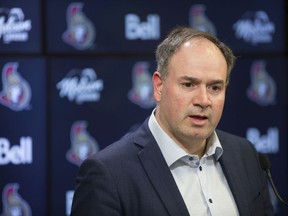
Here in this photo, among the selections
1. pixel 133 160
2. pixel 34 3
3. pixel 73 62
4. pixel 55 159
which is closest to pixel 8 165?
pixel 55 159

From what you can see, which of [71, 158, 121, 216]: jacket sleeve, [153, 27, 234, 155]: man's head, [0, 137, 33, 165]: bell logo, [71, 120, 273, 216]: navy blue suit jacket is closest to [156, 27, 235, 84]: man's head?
[153, 27, 234, 155]: man's head

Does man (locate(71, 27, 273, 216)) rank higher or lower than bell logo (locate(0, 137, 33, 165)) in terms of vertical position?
higher

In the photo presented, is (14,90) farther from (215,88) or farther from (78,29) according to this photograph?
(215,88)

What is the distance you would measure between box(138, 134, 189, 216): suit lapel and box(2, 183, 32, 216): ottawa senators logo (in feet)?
4.54

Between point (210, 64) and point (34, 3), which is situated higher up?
point (34, 3)

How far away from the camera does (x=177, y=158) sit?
2074 millimetres

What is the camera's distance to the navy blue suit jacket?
1.92 meters

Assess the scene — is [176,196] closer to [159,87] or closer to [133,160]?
[133,160]

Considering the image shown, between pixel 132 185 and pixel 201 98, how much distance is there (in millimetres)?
396

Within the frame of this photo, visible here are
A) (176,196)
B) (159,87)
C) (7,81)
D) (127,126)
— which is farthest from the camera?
(127,126)

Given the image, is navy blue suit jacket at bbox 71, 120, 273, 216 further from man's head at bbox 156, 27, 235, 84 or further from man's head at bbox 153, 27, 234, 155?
man's head at bbox 156, 27, 235, 84

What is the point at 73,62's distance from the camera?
3291mm

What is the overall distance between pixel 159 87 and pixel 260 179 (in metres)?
0.60

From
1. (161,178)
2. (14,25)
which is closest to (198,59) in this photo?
(161,178)
